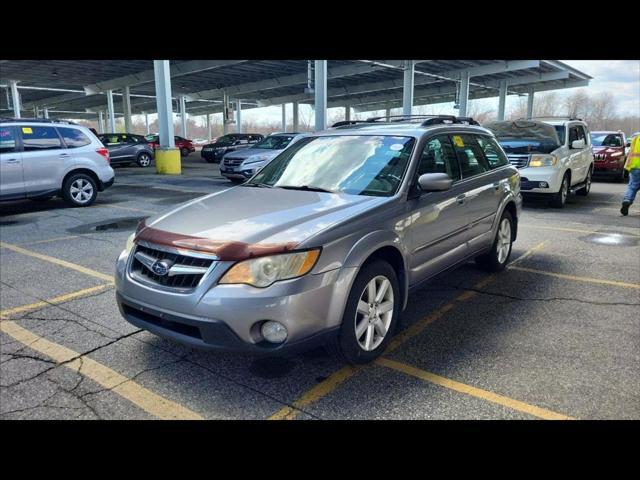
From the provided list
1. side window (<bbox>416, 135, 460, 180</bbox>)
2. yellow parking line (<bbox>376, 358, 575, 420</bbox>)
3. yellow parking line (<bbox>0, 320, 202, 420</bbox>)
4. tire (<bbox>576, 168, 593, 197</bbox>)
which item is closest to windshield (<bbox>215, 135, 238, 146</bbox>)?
tire (<bbox>576, 168, 593, 197</bbox>)

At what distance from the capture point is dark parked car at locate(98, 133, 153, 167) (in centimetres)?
2264

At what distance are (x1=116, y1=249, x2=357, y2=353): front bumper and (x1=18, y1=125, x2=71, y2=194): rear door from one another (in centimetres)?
781

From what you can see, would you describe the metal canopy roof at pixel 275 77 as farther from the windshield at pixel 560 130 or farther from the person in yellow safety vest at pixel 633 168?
the person in yellow safety vest at pixel 633 168

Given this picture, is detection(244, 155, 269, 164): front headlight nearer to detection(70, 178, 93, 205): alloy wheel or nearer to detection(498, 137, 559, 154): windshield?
detection(70, 178, 93, 205): alloy wheel

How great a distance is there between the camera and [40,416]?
2822 millimetres

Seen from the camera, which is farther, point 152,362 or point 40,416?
point 152,362

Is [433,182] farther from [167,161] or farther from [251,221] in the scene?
[167,161]

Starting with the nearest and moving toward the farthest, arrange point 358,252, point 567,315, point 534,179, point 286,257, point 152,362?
1. point 286,257
2. point 358,252
3. point 152,362
4. point 567,315
5. point 534,179

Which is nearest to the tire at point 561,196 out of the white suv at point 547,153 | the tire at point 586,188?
the white suv at point 547,153
